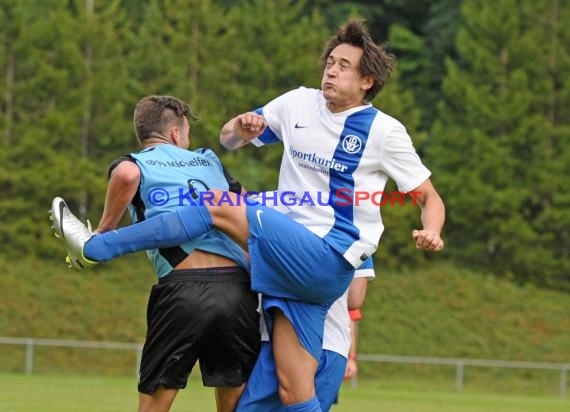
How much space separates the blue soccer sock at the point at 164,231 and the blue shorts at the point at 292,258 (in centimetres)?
24

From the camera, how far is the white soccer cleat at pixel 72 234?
5891 millimetres

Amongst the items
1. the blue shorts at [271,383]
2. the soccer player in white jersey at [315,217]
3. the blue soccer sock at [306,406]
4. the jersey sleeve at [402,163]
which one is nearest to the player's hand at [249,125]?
the soccer player in white jersey at [315,217]

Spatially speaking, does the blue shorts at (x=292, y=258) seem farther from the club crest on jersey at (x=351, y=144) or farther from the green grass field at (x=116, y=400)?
the green grass field at (x=116, y=400)

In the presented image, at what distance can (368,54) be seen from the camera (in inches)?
237

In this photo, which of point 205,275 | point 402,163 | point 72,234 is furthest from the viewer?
point 205,275

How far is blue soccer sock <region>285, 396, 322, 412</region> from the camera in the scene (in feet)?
19.4

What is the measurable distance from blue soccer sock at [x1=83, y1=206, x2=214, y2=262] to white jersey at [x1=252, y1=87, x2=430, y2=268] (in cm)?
50

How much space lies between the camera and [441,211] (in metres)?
5.80

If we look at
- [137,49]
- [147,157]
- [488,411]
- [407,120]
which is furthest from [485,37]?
[147,157]

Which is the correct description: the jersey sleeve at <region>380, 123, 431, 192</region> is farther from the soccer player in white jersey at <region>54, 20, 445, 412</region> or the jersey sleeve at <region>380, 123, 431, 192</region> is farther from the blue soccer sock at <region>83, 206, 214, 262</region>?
the blue soccer sock at <region>83, 206, 214, 262</region>

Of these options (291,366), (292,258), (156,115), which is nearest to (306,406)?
(291,366)

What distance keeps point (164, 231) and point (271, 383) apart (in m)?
1.00

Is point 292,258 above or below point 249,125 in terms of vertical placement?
below

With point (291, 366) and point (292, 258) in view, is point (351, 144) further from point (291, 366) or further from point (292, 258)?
point (291, 366)
